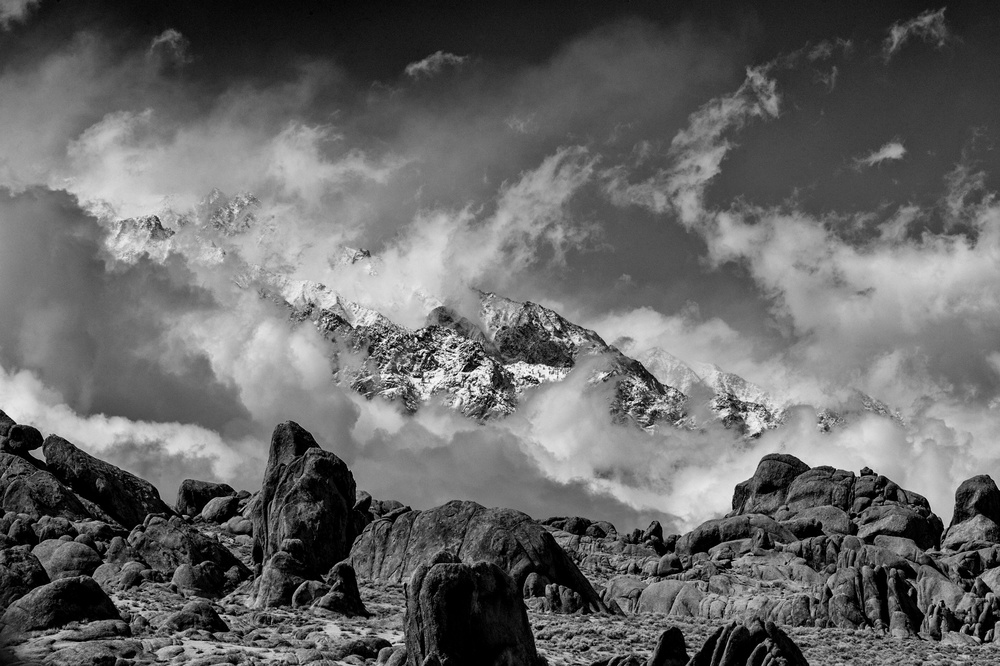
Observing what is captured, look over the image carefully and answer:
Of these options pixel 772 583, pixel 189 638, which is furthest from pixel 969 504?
pixel 189 638

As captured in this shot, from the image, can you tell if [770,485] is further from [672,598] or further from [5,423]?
[5,423]

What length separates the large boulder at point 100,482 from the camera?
9525 cm

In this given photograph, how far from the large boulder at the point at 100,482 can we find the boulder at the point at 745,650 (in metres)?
68.7

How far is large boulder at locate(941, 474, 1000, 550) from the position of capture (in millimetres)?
108375

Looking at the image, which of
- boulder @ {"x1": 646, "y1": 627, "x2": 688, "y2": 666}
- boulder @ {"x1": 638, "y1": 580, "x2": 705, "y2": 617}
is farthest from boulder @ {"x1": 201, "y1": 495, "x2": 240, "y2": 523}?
boulder @ {"x1": 646, "y1": 627, "x2": 688, "y2": 666}

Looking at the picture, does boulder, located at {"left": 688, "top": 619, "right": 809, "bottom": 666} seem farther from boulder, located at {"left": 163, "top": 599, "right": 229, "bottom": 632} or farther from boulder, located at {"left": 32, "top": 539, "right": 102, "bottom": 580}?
boulder, located at {"left": 32, "top": 539, "right": 102, "bottom": 580}

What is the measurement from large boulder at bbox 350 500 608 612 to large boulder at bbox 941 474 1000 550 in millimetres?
54126

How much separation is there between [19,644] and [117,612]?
845 cm

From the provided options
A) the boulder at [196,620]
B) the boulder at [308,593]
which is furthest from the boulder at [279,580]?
the boulder at [196,620]

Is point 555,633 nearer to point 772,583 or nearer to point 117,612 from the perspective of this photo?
point 117,612

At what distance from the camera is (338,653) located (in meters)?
46.2

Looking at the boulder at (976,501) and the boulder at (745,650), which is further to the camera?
the boulder at (976,501)

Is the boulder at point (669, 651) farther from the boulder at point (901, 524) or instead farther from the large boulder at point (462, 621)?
the boulder at point (901, 524)

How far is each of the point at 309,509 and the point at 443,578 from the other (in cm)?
4021
